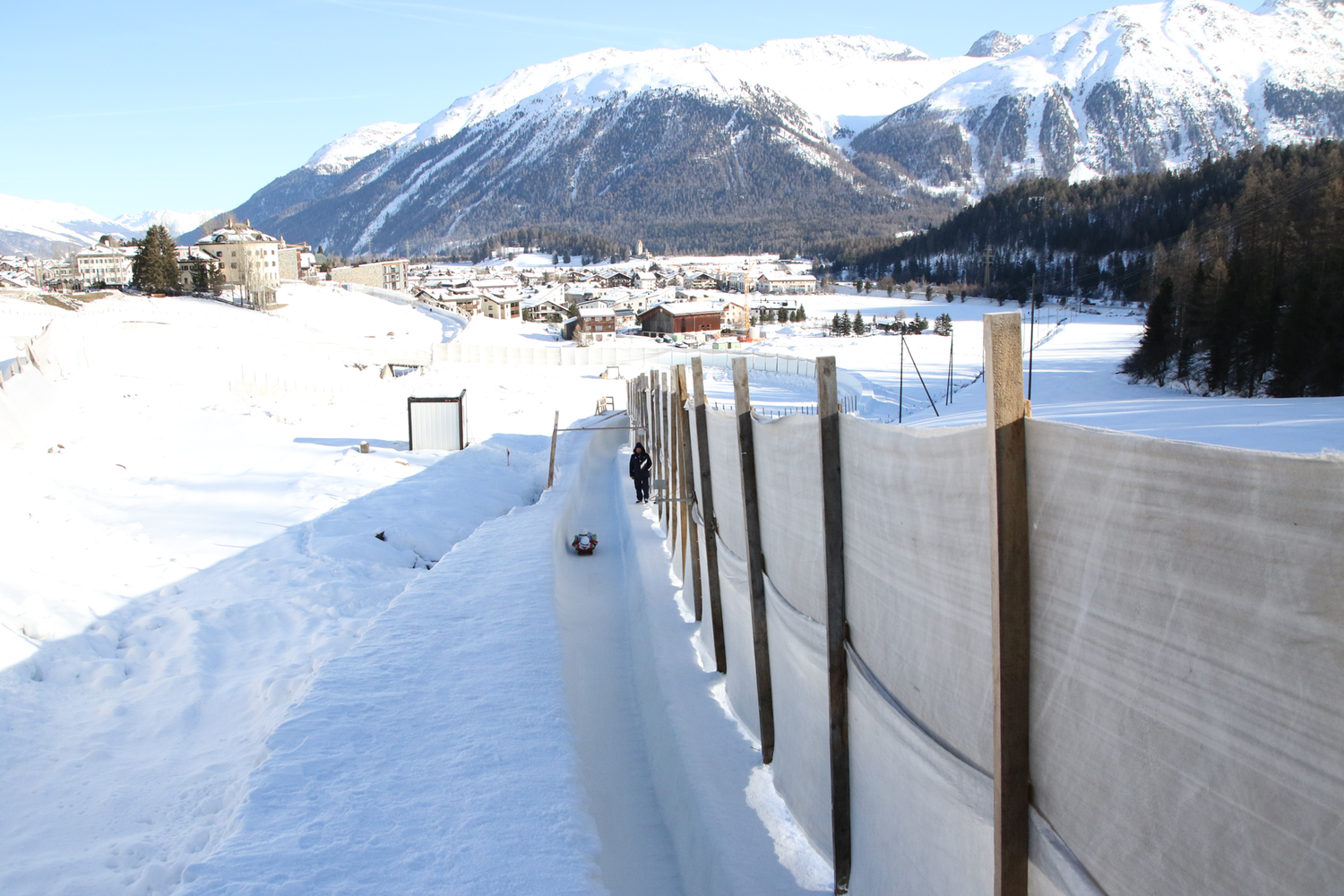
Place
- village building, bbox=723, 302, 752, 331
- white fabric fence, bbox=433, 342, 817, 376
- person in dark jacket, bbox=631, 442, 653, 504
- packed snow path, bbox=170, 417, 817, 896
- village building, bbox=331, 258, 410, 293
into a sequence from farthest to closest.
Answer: village building, bbox=331, 258, 410, 293
village building, bbox=723, 302, 752, 331
white fabric fence, bbox=433, 342, 817, 376
person in dark jacket, bbox=631, 442, 653, 504
packed snow path, bbox=170, 417, 817, 896

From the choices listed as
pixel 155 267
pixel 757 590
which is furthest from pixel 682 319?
pixel 757 590

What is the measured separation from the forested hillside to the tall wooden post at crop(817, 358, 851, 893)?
1087 inches

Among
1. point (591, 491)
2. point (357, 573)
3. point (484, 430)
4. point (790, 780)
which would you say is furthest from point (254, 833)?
point (484, 430)

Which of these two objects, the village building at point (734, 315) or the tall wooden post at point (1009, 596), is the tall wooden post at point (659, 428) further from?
the village building at point (734, 315)

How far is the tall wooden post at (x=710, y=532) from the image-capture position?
24.2 ft

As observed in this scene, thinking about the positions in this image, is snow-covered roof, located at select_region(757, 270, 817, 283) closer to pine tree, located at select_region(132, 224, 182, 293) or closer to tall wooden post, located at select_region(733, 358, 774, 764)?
pine tree, located at select_region(132, 224, 182, 293)

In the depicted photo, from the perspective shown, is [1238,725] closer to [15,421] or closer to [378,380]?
[15,421]

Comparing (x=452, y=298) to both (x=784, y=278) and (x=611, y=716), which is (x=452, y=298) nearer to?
(x=784, y=278)

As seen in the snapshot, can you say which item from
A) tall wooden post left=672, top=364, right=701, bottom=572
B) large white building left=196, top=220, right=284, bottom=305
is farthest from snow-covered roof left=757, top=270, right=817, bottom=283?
tall wooden post left=672, top=364, right=701, bottom=572

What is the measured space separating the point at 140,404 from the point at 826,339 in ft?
194

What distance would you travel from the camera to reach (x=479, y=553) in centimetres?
1191

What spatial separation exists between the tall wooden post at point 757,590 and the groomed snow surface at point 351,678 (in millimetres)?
375

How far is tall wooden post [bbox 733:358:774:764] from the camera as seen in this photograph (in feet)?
18.7

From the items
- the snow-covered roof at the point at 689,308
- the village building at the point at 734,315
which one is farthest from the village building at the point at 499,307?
the village building at the point at 734,315
